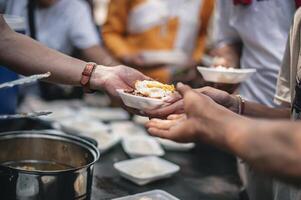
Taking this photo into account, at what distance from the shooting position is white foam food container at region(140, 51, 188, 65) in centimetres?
389

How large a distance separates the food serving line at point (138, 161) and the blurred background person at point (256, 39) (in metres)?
0.50

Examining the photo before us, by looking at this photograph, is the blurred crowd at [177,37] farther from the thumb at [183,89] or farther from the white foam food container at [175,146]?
the thumb at [183,89]

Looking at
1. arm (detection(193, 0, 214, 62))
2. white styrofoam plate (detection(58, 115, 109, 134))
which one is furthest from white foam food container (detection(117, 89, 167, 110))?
arm (detection(193, 0, 214, 62))

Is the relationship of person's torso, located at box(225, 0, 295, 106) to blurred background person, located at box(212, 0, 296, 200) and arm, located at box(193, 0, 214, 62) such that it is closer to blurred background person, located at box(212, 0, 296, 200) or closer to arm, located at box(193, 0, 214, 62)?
blurred background person, located at box(212, 0, 296, 200)

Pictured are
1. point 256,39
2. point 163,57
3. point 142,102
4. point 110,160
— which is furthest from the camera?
point 163,57

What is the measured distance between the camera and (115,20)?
417 cm

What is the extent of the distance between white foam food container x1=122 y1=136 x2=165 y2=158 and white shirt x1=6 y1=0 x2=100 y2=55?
4.24 ft

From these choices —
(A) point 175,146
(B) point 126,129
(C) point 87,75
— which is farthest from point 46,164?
(B) point 126,129

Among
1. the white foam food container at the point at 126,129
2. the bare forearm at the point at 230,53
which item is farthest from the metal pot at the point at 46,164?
the bare forearm at the point at 230,53

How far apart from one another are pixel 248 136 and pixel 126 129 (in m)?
1.87

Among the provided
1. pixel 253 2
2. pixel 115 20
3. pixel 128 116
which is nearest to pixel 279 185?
pixel 253 2

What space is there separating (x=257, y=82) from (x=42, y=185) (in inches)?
65.8

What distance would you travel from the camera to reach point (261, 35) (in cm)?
260

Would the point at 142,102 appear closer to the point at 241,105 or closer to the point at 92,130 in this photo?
the point at 241,105
